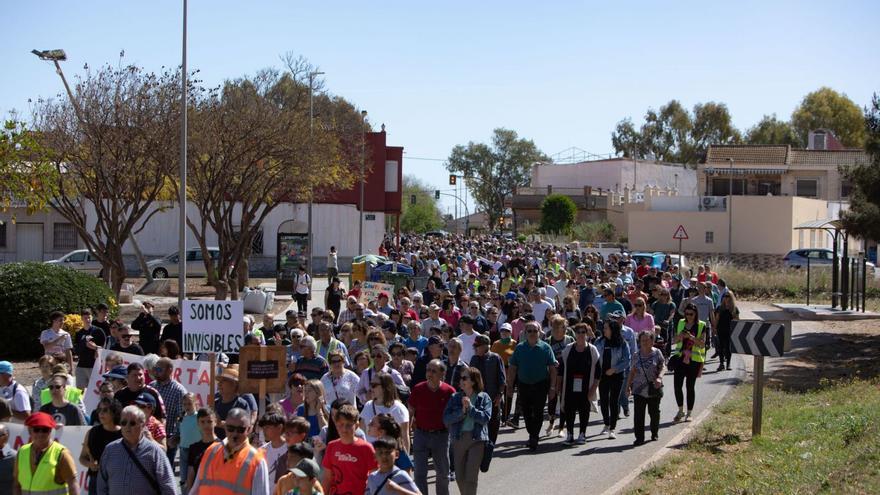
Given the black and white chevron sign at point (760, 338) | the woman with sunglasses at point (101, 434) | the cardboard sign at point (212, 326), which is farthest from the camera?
the black and white chevron sign at point (760, 338)

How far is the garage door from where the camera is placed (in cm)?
5075

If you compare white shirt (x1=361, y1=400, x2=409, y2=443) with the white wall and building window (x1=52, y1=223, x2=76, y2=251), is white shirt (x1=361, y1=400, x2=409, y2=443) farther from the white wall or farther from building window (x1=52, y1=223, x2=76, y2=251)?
the white wall

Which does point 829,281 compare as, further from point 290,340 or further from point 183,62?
point 290,340

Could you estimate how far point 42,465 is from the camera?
769 centimetres

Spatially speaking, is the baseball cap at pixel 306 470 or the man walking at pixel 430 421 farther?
the man walking at pixel 430 421

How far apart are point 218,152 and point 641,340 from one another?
20.2 m

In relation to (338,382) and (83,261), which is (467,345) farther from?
(83,261)

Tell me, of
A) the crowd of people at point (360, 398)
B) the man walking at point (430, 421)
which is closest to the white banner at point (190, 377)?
the crowd of people at point (360, 398)

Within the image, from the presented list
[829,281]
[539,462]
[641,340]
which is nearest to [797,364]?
[641,340]

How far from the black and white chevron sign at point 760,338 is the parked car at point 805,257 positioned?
127 ft

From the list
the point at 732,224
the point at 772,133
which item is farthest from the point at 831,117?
the point at 732,224

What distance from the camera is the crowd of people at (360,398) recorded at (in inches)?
296

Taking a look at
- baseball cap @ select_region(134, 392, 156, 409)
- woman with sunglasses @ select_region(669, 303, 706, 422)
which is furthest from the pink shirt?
baseball cap @ select_region(134, 392, 156, 409)

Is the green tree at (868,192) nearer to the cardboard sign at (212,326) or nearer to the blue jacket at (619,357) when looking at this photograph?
Answer: the blue jacket at (619,357)
